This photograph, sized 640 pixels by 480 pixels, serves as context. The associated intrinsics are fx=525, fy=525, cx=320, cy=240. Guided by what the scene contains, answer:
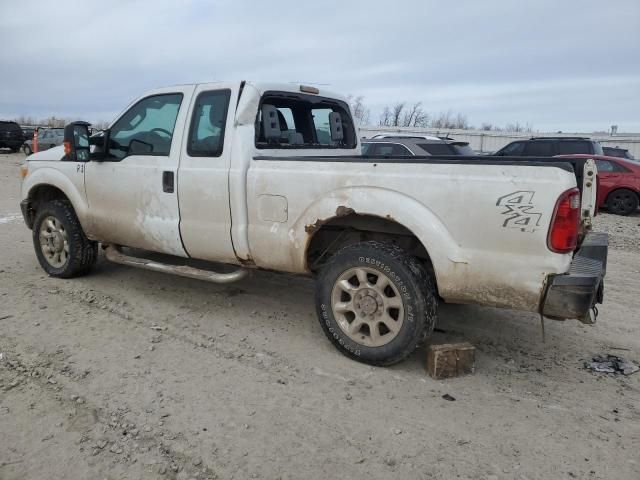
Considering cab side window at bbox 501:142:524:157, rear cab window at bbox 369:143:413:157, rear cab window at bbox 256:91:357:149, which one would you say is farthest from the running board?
cab side window at bbox 501:142:524:157

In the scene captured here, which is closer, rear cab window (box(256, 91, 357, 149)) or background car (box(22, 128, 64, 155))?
rear cab window (box(256, 91, 357, 149))

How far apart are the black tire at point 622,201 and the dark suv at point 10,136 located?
27728 mm

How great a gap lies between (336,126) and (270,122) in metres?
1.16

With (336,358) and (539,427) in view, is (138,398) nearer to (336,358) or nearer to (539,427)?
(336,358)

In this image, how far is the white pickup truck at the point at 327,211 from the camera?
10.1 ft

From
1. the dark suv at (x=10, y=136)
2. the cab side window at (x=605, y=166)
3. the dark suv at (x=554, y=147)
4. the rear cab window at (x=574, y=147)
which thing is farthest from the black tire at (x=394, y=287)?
the dark suv at (x=10, y=136)

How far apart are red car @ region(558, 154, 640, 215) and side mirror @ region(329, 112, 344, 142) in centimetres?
843

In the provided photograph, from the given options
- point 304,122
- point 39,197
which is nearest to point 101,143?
point 39,197

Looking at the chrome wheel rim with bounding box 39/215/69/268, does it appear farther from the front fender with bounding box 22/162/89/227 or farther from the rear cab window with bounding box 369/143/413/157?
the rear cab window with bounding box 369/143/413/157

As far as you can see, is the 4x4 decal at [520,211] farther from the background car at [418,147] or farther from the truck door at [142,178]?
the background car at [418,147]

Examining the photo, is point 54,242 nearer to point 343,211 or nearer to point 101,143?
point 101,143

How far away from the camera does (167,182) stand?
4547 mm

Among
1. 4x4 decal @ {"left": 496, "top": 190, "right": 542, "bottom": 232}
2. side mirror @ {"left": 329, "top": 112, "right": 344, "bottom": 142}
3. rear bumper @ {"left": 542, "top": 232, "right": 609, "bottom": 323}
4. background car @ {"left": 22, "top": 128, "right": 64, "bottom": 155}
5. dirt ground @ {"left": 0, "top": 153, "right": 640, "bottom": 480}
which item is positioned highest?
background car @ {"left": 22, "top": 128, "right": 64, "bottom": 155}

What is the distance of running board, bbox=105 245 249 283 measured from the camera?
435 centimetres
